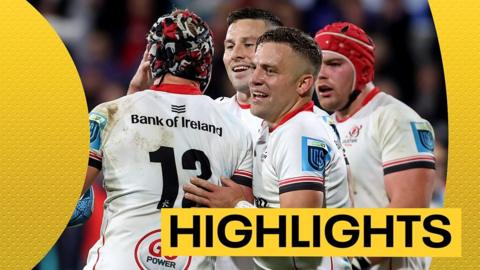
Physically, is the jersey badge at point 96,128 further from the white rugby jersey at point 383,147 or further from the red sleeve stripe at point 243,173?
the white rugby jersey at point 383,147

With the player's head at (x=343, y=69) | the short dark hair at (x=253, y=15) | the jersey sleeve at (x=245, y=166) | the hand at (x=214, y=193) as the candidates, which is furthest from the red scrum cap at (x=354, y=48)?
the hand at (x=214, y=193)

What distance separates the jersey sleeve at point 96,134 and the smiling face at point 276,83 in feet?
2.55

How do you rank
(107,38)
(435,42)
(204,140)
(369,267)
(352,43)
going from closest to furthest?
(204,140), (369,267), (352,43), (107,38), (435,42)

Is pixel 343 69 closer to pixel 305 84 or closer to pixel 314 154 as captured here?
pixel 305 84

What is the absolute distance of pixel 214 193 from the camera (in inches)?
166

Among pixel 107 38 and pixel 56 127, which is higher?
pixel 107 38

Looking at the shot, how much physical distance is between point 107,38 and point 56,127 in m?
2.60

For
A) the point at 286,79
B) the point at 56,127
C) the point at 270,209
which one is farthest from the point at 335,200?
the point at 56,127

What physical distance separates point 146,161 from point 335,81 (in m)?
1.57

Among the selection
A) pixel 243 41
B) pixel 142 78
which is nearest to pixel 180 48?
pixel 142 78

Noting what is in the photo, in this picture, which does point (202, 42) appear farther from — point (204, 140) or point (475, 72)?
point (475, 72)

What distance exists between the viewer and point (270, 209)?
4.41 m

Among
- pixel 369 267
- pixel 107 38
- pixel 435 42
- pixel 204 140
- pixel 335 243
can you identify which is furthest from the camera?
pixel 435 42

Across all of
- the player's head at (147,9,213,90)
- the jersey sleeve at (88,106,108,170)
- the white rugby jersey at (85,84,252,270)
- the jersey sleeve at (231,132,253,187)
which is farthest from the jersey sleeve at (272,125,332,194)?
the jersey sleeve at (88,106,108,170)
